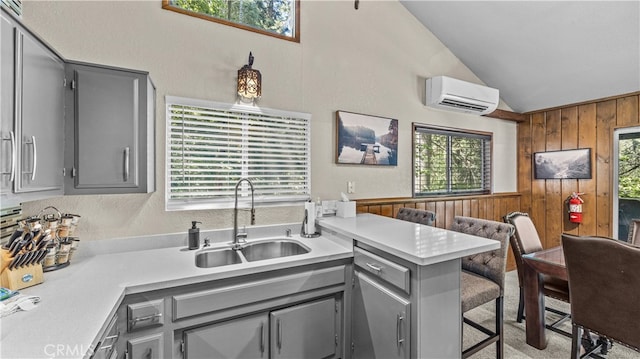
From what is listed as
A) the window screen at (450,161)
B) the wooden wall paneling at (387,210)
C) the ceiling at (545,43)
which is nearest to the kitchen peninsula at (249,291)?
the wooden wall paneling at (387,210)

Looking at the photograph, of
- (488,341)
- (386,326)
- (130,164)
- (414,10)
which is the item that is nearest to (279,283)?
(386,326)

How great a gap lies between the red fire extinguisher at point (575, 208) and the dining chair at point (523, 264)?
1.42 meters

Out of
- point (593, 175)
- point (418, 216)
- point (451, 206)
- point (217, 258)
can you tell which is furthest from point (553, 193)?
point (217, 258)

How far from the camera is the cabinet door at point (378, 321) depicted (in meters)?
1.56

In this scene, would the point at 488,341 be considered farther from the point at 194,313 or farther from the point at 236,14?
the point at 236,14

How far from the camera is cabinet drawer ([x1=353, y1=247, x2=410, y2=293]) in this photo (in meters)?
1.54

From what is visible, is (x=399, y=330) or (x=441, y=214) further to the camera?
(x=441, y=214)

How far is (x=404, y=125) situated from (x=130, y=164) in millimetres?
2677

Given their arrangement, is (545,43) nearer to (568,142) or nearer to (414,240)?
(568,142)

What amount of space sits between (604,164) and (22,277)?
5.24 m

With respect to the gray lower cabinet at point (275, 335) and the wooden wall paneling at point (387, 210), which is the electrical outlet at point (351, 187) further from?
the gray lower cabinet at point (275, 335)

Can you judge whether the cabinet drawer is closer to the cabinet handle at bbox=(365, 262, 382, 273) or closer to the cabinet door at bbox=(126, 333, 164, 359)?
the cabinet handle at bbox=(365, 262, 382, 273)

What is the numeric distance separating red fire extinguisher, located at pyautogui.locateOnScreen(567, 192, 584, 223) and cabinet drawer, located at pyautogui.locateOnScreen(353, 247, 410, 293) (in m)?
3.37

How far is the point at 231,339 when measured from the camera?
5.33 feet
